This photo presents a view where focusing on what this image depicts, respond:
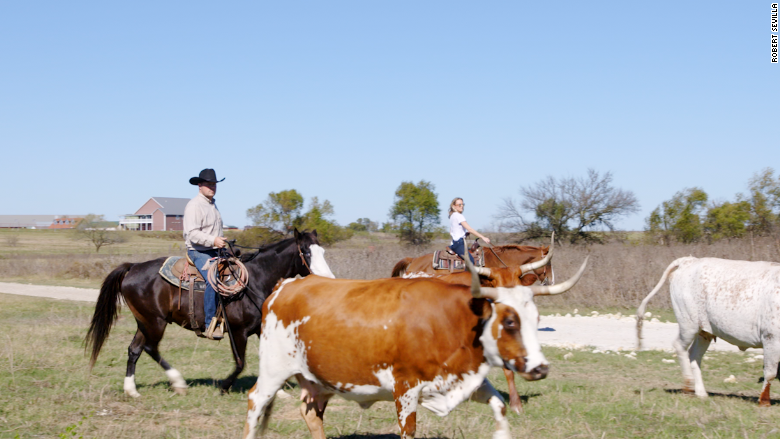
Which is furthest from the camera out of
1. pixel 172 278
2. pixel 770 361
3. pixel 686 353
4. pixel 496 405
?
pixel 172 278

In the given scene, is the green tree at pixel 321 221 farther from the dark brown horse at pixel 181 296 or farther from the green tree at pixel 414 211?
the dark brown horse at pixel 181 296

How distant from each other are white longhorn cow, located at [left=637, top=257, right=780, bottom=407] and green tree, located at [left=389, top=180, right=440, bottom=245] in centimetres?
2893

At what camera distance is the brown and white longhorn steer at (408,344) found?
4.75 m

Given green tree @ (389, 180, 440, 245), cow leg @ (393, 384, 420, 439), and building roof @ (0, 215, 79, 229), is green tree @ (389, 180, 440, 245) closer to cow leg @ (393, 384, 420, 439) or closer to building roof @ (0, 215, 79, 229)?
cow leg @ (393, 384, 420, 439)

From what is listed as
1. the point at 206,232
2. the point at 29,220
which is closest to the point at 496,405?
the point at 206,232

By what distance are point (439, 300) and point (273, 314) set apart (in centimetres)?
156

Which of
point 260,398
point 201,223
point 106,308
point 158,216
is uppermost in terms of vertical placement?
point 158,216

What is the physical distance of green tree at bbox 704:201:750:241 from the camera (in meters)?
25.4

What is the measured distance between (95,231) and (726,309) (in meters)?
59.8

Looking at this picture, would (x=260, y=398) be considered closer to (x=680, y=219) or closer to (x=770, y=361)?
(x=770, y=361)

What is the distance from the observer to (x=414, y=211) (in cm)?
3778

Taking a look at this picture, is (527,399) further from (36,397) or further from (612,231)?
(612,231)

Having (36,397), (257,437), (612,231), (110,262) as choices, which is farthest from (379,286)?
(110,262)

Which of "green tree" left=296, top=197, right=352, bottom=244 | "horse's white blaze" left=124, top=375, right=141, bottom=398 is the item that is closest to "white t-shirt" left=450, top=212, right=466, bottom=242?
"horse's white blaze" left=124, top=375, right=141, bottom=398
